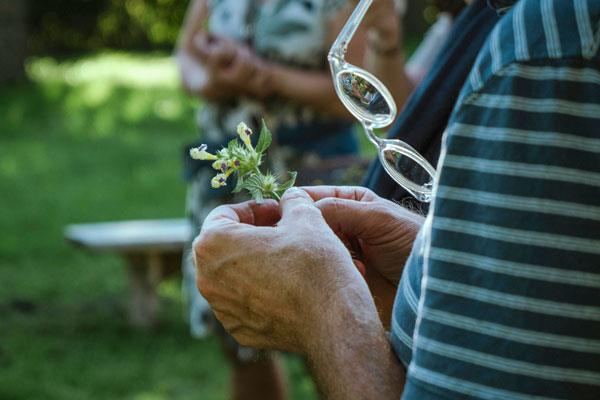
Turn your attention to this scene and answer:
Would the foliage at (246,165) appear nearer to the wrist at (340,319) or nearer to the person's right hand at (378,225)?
the person's right hand at (378,225)

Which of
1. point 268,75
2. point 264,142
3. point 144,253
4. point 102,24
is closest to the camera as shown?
point 264,142

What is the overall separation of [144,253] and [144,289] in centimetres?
25

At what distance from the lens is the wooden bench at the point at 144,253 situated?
5172 mm

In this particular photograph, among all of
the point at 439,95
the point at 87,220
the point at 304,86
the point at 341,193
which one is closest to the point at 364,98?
the point at 341,193

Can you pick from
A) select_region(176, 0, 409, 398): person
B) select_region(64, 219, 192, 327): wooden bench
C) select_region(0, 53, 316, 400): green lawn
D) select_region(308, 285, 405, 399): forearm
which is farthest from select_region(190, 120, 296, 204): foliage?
select_region(64, 219, 192, 327): wooden bench

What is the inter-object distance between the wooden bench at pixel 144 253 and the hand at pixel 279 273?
4013 mm

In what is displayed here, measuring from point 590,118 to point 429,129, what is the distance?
0.64m

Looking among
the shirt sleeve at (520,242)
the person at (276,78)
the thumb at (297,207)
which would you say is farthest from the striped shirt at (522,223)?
the person at (276,78)

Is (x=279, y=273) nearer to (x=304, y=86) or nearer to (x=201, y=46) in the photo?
(x=304, y=86)

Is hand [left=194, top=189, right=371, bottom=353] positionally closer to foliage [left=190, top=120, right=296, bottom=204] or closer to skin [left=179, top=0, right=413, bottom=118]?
foliage [left=190, top=120, right=296, bottom=204]

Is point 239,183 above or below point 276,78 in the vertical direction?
above

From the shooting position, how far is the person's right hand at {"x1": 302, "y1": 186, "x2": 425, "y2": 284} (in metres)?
1.26

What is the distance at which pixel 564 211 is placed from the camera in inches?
34.8

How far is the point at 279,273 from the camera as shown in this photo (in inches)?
44.6
